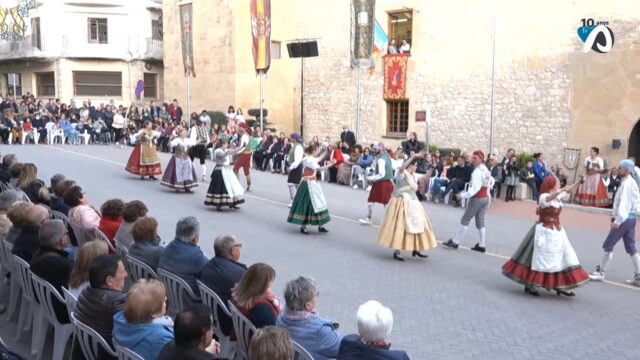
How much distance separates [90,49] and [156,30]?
4150mm

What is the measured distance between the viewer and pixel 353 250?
36.0 ft

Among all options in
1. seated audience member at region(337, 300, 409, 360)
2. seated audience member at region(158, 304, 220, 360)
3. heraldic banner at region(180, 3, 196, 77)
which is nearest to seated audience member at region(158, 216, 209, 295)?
seated audience member at region(158, 304, 220, 360)

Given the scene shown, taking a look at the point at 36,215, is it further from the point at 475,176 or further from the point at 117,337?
the point at 475,176

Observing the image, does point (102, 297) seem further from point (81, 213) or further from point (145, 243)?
point (81, 213)

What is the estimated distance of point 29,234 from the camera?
637 cm

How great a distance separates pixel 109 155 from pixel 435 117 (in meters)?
12.3

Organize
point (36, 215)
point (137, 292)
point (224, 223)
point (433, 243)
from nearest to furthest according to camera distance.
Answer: point (137, 292) < point (36, 215) < point (433, 243) < point (224, 223)

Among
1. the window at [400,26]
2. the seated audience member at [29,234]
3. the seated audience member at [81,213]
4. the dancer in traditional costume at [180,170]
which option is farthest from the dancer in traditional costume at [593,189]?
the seated audience member at [29,234]

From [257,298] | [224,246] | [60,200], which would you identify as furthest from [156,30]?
[257,298]

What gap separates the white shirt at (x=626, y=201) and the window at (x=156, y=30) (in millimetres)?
34358

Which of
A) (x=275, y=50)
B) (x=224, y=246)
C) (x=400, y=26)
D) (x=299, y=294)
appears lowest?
(x=299, y=294)

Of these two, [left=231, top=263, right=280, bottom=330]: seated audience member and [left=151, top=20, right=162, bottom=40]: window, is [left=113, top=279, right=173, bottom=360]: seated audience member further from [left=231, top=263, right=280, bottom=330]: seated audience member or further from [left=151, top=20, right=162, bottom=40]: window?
[left=151, top=20, right=162, bottom=40]: window

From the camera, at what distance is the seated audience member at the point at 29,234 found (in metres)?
6.27

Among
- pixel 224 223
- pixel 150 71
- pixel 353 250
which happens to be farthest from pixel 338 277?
pixel 150 71
